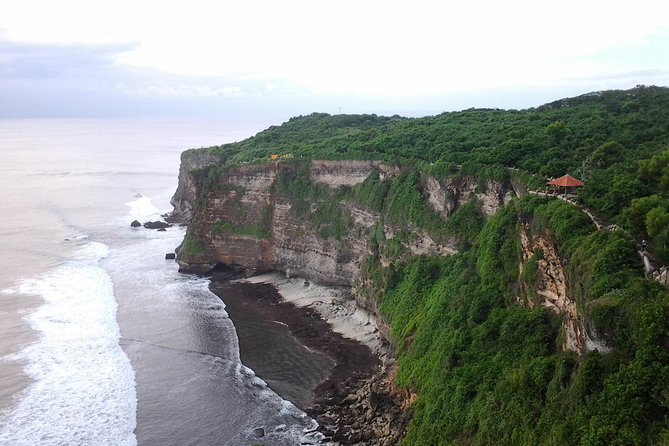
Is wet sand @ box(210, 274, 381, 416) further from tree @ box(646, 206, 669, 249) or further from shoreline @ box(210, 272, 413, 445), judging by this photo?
tree @ box(646, 206, 669, 249)

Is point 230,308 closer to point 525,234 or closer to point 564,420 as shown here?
point 525,234

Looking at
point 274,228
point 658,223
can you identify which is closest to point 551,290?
point 658,223

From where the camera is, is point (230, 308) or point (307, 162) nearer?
point (230, 308)

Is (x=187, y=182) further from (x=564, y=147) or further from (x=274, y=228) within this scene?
(x=564, y=147)

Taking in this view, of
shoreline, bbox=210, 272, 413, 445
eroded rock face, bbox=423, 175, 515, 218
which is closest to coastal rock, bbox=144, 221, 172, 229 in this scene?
shoreline, bbox=210, 272, 413, 445

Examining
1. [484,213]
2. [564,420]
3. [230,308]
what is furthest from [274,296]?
[564,420]

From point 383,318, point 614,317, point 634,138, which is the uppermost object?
point 634,138
